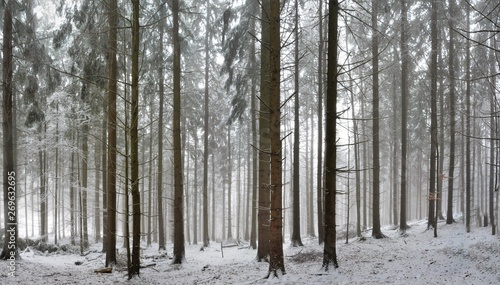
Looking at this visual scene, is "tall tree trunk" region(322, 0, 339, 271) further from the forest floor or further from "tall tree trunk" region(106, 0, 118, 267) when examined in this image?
"tall tree trunk" region(106, 0, 118, 267)

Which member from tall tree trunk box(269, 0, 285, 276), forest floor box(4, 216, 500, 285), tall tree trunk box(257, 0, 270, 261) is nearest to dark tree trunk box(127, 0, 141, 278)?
forest floor box(4, 216, 500, 285)

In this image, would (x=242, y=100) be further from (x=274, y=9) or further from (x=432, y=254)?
(x=432, y=254)

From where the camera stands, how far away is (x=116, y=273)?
10.9 meters

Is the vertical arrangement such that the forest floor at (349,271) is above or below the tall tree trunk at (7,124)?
below

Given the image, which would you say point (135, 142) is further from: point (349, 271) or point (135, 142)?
point (349, 271)

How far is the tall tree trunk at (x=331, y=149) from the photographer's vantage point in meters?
8.18

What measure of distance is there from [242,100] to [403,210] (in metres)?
9.66

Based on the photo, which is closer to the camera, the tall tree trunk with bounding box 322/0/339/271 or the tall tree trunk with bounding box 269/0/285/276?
the tall tree trunk with bounding box 269/0/285/276

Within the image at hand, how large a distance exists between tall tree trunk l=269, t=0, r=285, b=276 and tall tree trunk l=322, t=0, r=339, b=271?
1.13 meters

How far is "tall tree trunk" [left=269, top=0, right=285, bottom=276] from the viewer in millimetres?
7867

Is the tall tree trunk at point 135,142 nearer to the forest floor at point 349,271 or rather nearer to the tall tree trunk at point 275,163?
the forest floor at point 349,271

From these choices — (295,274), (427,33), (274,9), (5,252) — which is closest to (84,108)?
(5,252)

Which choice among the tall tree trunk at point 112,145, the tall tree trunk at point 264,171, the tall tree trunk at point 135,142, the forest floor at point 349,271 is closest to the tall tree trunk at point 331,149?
the forest floor at point 349,271

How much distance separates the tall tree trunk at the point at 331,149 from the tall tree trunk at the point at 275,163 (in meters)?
1.13
